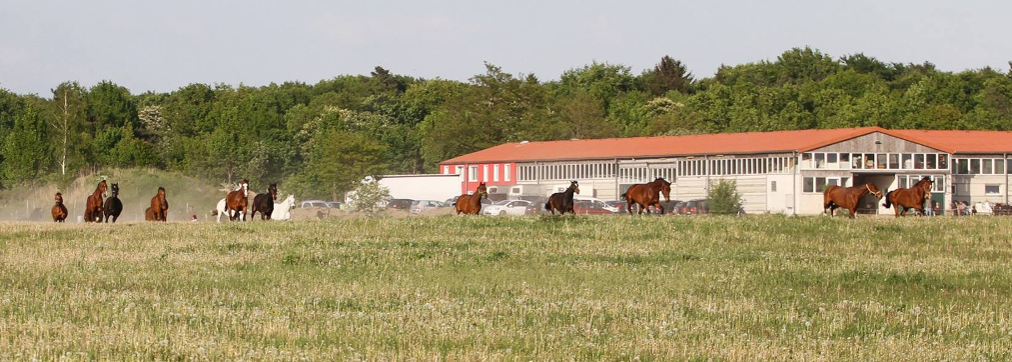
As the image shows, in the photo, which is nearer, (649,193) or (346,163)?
(649,193)

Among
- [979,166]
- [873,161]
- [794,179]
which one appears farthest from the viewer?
[979,166]

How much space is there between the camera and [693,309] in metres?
21.9

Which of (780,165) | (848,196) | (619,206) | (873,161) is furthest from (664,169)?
(848,196)

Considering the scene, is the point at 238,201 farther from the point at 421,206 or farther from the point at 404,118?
the point at 404,118

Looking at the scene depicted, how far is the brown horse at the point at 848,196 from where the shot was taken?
169 ft

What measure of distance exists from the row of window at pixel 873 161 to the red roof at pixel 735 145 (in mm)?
901

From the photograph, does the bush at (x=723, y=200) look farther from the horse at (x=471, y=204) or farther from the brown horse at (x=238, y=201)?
the brown horse at (x=238, y=201)

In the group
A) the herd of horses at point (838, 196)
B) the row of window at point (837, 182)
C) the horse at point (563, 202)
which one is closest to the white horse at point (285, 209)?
the herd of horses at point (838, 196)

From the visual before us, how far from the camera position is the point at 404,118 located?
165375 millimetres

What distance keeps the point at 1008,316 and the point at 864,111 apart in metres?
120

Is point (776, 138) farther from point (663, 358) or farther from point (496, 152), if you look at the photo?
point (663, 358)

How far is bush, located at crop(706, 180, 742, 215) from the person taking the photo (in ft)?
284

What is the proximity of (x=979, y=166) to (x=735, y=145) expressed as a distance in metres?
20.6

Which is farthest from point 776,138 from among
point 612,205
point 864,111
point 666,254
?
point 666,254
